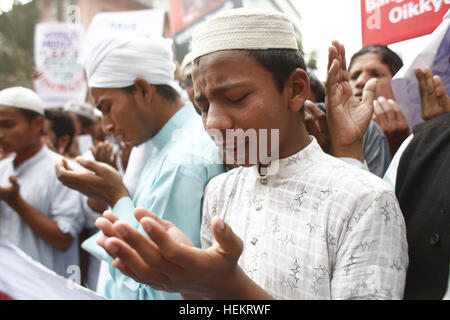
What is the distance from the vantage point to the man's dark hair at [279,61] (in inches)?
27.4

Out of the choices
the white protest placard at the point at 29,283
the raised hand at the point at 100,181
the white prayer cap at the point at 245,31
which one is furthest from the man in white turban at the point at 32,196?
the white prayer cap at the point at 245,31

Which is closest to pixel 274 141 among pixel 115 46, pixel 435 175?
pixel 435 175

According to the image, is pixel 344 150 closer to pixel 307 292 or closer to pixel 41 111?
pixel 307 292

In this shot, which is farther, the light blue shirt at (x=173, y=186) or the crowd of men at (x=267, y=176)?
the light blue shirt at (x=173, y=186)

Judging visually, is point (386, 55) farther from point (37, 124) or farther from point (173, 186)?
point (37, 124)

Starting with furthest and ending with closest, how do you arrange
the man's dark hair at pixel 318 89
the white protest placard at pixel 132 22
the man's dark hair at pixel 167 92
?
the white protest placard at pixel 132 22 < the man's dark hair at pixel 167 92 < the man's dark hair at pixel 318 89

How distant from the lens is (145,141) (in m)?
1.17

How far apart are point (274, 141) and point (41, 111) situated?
1342mm

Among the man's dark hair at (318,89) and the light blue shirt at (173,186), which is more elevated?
the man's dark hair at (318,89)

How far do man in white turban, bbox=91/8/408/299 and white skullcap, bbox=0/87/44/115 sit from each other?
1.16 m

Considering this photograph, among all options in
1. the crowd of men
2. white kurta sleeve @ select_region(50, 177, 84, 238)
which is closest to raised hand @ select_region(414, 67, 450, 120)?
the crowd of men

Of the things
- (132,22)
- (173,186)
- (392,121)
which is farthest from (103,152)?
(132,22)

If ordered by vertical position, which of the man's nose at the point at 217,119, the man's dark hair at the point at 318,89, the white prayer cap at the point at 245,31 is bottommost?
the man's nose at the point at 217,119

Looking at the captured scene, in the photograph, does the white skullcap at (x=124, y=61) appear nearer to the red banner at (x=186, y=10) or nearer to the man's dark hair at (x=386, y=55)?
the red banner at (x=186, y=10)
